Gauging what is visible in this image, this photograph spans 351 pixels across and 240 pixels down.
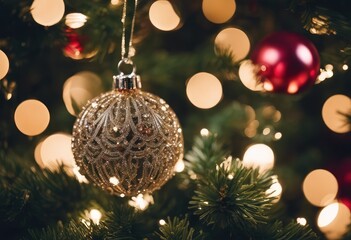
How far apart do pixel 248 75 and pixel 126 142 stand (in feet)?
1.22

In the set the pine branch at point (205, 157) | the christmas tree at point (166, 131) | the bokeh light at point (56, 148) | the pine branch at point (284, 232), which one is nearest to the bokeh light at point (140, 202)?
the christmas tree at point (166, 131)

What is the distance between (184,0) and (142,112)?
2.44 ft

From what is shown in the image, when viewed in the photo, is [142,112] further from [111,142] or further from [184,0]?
[184,0]

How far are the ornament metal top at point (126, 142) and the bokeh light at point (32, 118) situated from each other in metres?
0.58

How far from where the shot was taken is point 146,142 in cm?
68

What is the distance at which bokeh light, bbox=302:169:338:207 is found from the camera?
1.15 meters

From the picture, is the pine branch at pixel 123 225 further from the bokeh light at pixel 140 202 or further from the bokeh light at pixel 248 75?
the bokeh light at pixel 248 75

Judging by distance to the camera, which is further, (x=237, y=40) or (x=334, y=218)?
(x=237, y=40)

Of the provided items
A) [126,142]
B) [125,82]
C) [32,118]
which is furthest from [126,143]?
[32,118]

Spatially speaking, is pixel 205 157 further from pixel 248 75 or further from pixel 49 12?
pixel 49 12

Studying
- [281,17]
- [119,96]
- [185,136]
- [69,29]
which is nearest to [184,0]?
[281,17]

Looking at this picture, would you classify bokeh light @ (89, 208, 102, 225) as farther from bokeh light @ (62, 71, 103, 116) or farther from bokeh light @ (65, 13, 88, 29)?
bokeh light @ (62, 71, 103, 116)

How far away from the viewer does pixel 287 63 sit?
2.56 ft

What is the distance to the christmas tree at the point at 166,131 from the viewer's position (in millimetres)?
687
